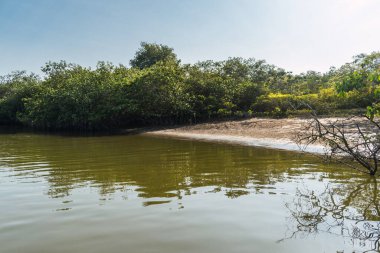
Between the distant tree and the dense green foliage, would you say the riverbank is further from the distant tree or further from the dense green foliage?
the distant tree

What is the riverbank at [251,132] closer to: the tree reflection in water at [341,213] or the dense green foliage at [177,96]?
the dense green foliage at [177,96]

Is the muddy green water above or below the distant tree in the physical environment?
below

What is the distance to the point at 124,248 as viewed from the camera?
4.92 metres

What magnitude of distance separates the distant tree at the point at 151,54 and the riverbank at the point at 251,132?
98.8ft

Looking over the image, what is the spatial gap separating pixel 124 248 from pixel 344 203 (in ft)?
15.2

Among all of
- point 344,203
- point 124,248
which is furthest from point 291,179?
point 124,248

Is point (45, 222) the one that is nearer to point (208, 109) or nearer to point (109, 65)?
point (208, 109)

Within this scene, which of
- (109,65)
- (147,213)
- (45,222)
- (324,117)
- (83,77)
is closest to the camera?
(45,222)

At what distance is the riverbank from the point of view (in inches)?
701

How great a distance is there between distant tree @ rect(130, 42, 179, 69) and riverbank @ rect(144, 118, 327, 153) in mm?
30123

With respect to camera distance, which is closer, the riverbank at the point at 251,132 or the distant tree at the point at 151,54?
the riverbank at the point at 251,132

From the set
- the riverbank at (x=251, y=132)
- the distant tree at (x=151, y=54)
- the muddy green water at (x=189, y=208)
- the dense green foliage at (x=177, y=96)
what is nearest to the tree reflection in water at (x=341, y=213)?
the muddy green water at (x=189, y=208)

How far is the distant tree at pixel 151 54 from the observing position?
5597 cm

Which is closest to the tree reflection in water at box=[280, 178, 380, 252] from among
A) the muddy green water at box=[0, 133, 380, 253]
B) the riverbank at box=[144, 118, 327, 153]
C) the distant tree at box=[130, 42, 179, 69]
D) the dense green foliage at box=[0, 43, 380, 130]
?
the muddy green water at box=[0, 133, 380, 253]
